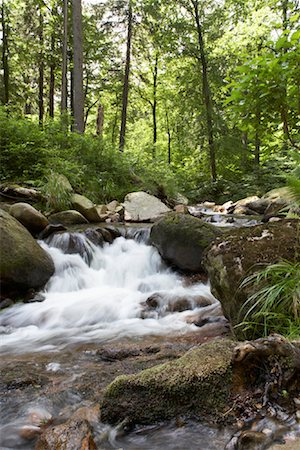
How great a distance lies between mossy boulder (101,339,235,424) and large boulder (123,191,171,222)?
25.9 ft

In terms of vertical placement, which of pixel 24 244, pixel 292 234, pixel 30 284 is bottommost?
pixel 30 284

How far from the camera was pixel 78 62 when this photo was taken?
1353cm

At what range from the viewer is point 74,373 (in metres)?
3.21

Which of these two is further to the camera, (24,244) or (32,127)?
(32,127)

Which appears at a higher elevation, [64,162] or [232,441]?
[64,162]

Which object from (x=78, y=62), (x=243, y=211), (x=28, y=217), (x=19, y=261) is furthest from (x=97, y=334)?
(x=78, y=62)

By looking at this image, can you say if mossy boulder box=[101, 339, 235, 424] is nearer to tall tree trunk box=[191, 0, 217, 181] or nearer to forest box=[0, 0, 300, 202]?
forest box=[0, 0, 300, 202]

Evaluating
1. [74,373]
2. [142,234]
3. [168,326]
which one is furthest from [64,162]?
[74,373]

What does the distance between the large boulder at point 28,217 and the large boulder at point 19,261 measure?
48.2 inches

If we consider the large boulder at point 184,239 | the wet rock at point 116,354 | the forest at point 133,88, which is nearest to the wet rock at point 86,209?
the forest at point 133,88

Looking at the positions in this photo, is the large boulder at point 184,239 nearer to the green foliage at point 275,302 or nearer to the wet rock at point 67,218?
the wet rock at point 67,218

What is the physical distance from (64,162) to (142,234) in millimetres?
3736

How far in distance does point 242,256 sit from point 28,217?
523 cm

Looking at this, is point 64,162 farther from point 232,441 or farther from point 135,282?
point 232,441
